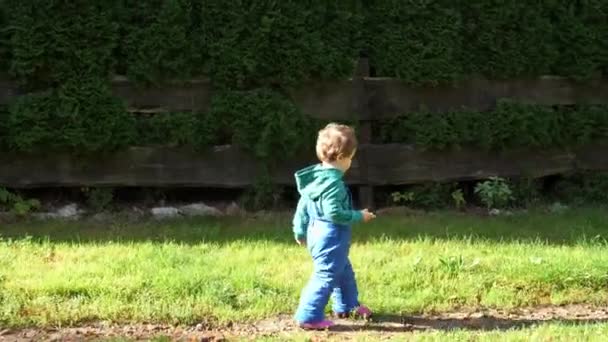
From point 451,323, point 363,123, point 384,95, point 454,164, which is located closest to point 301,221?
point 451,323

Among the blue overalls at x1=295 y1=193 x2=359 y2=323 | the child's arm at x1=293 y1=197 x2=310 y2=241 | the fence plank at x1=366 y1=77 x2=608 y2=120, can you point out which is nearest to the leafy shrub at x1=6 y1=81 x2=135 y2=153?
the fence plank at x1=366 y1=77 x2=608 y2=120

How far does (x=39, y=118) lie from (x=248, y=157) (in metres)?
1.97

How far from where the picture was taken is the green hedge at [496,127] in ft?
27.8

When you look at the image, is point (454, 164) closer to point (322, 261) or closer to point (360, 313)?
point (360, 313)

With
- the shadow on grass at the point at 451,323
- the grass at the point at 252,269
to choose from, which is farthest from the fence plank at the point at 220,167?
the shadow on grass at the point at 451,323

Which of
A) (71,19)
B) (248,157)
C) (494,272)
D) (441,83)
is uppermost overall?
(71,19)

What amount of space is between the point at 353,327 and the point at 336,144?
3.85 feet

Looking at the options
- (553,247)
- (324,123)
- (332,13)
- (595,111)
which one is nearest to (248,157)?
(324,123)

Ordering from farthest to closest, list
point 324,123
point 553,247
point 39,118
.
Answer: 1. point 324,123
2. point 39,118
3. point 553,247

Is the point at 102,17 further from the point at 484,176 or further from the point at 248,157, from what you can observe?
the point at 484,176

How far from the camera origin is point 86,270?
6148 millimetres

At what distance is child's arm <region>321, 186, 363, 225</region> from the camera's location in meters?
5.09

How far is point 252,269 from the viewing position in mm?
6250

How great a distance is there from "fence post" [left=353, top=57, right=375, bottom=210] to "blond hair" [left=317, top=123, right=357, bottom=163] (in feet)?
Answer: 10.7
